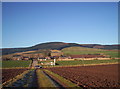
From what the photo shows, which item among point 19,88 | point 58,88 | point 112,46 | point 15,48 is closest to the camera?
point 58,88

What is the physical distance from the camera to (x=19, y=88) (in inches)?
695

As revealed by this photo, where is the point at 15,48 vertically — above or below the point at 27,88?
above

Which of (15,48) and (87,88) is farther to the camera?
(15,48)

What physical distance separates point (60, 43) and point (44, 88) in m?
175

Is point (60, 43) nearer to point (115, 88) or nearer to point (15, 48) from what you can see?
point (15, 48)

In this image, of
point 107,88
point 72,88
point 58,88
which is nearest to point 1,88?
point 58,88

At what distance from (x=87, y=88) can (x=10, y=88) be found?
7.49 metres

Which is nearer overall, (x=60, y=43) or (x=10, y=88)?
(x=10, y=88)

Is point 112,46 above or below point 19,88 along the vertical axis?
above

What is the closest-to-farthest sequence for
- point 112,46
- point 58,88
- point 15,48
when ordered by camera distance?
point 58,88 → point 112,46 → point 15,48

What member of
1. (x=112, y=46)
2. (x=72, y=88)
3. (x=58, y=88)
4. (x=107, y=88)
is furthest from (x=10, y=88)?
(x=112, y=46)

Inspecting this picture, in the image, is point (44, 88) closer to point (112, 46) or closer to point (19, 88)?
point (19, 88)

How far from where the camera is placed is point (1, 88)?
17812 mm

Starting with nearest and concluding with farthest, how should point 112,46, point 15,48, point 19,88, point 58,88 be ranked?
point 58,88 < point 19,88 < point 112,46 < point 15,48
